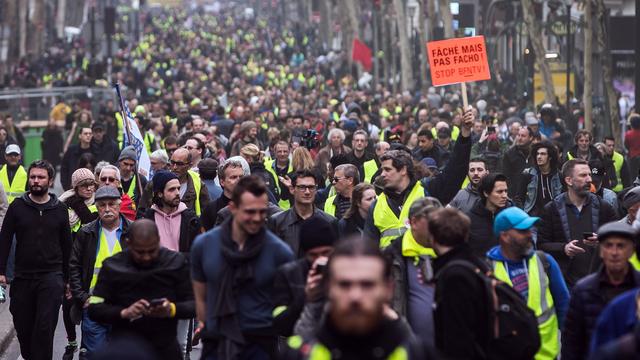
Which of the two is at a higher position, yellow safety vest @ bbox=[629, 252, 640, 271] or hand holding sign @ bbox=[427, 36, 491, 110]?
hand holding sign @ bbox=[427, 36, 491, 110]

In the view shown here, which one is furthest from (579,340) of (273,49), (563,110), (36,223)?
(273,49)

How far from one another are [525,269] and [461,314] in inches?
51.2

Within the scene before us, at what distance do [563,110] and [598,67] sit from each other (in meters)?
10.7

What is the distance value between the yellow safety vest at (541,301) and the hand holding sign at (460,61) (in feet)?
24.9

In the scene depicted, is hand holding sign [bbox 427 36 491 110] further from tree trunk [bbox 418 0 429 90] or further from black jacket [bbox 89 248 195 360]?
tree trunk [bbox 418 0 429 90]

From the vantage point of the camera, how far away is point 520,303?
7.61m

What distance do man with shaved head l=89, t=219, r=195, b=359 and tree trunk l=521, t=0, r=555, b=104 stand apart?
75.6 ft

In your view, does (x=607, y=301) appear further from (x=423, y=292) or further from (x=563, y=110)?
(x=563, y=110)

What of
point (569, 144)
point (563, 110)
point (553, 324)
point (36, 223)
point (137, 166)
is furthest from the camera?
point (563, 110)

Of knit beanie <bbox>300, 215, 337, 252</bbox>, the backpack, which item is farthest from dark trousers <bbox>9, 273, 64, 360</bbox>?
the backpack

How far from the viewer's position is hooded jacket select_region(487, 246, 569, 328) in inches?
331

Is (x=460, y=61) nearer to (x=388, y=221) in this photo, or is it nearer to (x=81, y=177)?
(x=81, y=177)

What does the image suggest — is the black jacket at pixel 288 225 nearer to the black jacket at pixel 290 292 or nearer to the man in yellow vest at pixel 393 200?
the man in yellow vest at pixel 393 200

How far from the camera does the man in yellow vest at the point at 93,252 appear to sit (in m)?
10.6
